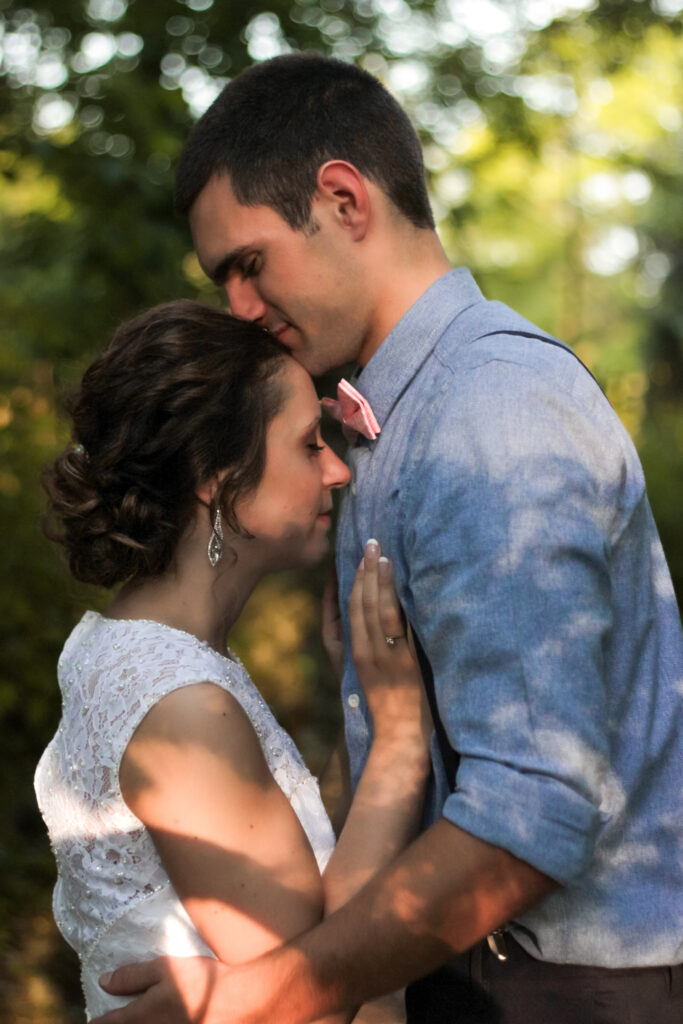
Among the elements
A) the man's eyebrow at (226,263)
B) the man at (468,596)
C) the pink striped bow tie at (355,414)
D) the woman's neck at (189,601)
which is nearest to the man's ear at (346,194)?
the man at (468,596)

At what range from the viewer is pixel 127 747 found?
2.04 meters

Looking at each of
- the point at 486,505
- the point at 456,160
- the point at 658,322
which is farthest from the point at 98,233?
the point at 658,322

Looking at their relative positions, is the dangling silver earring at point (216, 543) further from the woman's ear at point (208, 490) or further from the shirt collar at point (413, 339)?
the shirt collar at point (413, 339)

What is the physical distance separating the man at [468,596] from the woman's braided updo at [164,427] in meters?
0.13

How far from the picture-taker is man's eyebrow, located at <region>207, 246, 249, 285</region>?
7.48ft

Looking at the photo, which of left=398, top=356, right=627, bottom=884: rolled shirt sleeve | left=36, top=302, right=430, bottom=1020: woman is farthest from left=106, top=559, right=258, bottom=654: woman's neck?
left=398, top=356, right=627, bottom=884: rolled shirt sleeve

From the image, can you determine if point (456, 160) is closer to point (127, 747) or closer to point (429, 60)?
point (429, 60)

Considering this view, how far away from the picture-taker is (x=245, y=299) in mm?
2414

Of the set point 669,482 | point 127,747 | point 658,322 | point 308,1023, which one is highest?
point 127,747

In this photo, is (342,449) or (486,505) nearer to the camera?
(486,505)

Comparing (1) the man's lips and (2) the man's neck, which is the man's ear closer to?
(2) the man's neck

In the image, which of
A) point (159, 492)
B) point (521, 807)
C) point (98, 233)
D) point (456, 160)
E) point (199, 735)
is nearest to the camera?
point (521, 807)

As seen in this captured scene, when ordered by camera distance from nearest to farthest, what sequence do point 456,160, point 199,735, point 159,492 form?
point 199,735, point 159,492, point 456,160

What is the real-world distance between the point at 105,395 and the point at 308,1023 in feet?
4.50
